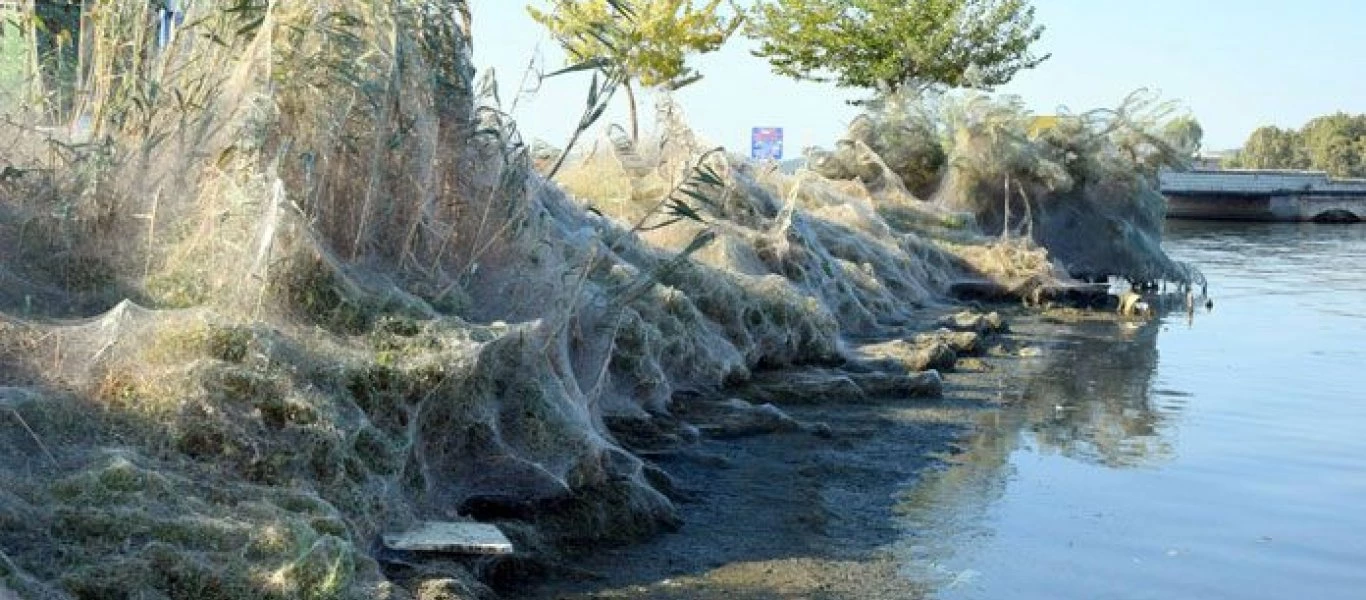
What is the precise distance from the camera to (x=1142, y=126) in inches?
1242

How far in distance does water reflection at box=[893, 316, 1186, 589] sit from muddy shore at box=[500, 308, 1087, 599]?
154mm

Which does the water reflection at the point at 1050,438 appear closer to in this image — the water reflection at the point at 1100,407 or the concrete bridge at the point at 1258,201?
the water reflection at the point at 1100,407

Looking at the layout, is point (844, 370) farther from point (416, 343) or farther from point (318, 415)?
point (318, 415)

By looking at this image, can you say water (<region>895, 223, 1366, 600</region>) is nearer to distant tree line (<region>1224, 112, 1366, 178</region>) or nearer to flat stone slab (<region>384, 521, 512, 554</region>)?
flat stone slab (<region>384, 521, 512, 554</region>)

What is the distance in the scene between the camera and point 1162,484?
35.6 ft

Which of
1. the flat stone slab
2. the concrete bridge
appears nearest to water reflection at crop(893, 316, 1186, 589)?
the flat stone slab

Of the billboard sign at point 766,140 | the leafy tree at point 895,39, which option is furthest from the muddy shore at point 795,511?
the leafy tree at point 895,39

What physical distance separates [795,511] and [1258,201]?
68211 millimetres

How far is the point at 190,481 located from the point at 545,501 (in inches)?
87.7

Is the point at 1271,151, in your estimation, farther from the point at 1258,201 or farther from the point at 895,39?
the point at 895,39

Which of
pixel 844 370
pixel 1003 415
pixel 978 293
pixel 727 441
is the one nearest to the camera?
pixel 727 441

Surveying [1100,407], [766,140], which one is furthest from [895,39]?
[1100,407]

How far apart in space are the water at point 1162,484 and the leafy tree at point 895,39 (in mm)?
26569

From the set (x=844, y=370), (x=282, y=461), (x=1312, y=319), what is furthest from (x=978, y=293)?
(x=282, y=461)
